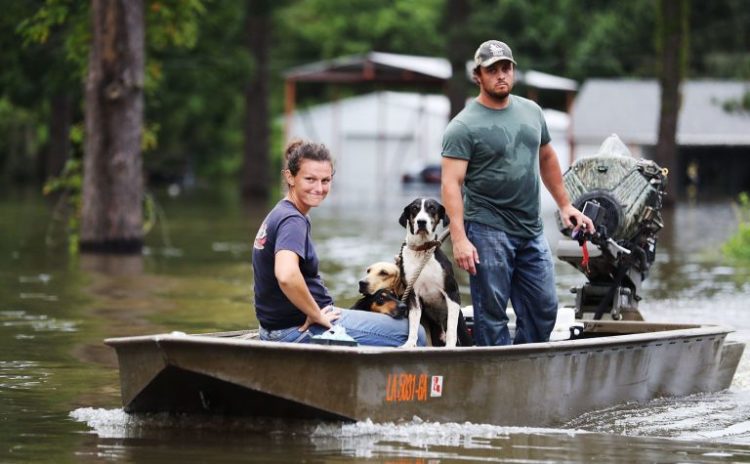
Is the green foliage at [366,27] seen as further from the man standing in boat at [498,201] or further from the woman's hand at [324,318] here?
the woman's hand at [324,318]

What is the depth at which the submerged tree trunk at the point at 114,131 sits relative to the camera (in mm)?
23484

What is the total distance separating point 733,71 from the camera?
59.4 metres

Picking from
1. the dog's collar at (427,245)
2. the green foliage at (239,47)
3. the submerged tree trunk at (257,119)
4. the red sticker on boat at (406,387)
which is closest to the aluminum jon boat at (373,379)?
the red sticker on boat at (406,387)

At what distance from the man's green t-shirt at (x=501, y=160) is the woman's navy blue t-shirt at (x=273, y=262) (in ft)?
3.70

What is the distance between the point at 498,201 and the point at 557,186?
842 millimetres

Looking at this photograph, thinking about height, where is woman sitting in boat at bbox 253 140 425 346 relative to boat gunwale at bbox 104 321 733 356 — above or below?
above

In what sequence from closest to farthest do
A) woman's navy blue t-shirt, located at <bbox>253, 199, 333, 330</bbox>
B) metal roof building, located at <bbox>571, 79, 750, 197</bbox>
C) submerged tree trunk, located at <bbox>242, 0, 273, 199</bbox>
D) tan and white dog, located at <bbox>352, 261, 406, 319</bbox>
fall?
woman's navy blue t-shirt, located at <bbox>253, 199, 333, 330</bbox>, tan and white dog, located at <bbox>352, 261, 406, 319</bbox>, submerged tree trunk, located at <bbox>242, 0, 273, 199</bbox>, metal roof building, located at <bbox>571, 79, 750, 197</bbox>

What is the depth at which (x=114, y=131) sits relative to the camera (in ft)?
78.0

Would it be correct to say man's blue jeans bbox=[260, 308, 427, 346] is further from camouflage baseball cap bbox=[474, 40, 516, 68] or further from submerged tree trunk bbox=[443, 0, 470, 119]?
submerged tree trunk bbox=[443, 0, 470, 119]

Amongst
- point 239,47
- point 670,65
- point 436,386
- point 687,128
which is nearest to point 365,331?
point 436,386

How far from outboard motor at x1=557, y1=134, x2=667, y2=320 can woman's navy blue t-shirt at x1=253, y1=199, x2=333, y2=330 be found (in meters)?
3.30

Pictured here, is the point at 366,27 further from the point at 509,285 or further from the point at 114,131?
the point at 509,285

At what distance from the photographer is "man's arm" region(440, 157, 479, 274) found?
992 centimetres

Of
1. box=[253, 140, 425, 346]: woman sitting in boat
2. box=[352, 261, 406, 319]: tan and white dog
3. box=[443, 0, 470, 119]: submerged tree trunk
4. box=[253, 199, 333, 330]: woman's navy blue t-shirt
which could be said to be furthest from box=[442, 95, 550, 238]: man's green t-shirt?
box=[443, 0, 470, 119]: submerged tree trunk
